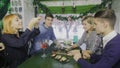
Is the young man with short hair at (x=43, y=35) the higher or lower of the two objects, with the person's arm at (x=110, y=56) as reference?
lower

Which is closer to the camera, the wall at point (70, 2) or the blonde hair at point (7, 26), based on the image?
the blonde hair at point (7, 26)

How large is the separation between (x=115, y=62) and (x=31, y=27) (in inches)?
55.2

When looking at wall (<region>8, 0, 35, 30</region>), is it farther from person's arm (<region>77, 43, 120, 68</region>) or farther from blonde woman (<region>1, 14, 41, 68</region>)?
person's arm (<region>77, 43, 120, 68</region>)

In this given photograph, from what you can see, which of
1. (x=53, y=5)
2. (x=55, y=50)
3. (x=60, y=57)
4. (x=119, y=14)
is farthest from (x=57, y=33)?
(x=60, y=57)

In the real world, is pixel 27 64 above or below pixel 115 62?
below

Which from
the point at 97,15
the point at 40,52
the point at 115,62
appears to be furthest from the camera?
the point at 40,52

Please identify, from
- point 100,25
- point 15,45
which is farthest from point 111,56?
point 15,45

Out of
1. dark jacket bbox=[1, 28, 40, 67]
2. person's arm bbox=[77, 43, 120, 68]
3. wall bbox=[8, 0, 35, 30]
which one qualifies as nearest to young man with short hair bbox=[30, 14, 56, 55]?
dark jacket bbox=[1, 28, 40, 67]

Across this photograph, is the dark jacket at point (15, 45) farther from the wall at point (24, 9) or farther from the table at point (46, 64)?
the wall at point (24, 9)

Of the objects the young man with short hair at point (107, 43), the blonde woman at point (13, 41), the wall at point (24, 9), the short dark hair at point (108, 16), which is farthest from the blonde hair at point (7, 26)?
the wall at point (24, 9)

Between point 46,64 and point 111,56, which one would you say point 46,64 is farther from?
point 111,56

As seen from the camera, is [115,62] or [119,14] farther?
[119,14]

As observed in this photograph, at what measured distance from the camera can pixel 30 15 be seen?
515cm

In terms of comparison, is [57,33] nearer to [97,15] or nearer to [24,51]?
[24,51]
